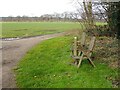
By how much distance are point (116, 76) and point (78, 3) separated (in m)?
14.0

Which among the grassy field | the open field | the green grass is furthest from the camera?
the grassy field

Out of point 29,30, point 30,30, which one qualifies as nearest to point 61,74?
point 30,30

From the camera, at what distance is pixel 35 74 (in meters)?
9.74

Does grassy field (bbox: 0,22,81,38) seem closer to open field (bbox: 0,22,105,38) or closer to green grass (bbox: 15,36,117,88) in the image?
open field (bbox: 0,22,105,38)

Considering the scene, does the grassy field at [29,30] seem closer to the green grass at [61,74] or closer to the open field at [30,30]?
the open field at [30,30]

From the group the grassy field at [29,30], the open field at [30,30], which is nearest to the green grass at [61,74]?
the open field at [30,30]

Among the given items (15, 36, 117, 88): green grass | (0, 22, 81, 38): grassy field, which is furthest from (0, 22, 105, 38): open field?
(15, 36, 117, 88): green grass

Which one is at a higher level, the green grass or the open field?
the green grass

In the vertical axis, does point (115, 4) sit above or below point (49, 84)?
above

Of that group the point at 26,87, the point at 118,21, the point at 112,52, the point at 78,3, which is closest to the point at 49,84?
the point at 26,87

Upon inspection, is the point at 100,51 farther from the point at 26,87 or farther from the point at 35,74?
the point at 26,87

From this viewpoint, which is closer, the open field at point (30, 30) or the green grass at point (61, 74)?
the green grass at point (61, 74)

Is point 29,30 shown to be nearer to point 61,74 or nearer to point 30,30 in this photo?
point 30,30

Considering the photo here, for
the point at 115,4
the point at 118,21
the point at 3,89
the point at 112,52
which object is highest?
the point at 115,4
